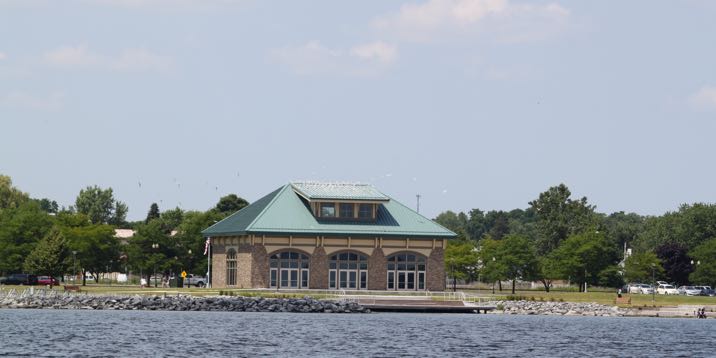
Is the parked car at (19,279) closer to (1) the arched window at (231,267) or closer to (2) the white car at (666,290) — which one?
(1) the arched window at (231,267)

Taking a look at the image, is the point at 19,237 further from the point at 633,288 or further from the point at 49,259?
the point at 633,288

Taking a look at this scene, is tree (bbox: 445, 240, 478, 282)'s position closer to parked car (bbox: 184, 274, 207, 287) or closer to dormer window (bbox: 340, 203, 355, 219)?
parked car (bbox: 184, 274, 207, 287)

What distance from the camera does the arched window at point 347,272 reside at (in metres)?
110

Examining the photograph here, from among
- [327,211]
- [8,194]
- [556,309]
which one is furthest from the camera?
[8,194]

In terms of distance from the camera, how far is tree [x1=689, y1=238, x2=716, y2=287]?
13938 cm

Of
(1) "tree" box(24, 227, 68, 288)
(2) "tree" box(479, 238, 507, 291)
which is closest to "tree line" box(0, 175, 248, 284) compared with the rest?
(1) "tree" box(24, 227, 68, 288)

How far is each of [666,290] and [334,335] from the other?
76828mm

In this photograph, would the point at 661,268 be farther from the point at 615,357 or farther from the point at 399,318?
the point at 615,357

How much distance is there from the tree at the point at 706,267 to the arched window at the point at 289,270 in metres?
50.7

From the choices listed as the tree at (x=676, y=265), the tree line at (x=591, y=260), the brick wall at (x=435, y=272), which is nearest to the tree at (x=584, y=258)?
the tree line at (x=591, y=260)

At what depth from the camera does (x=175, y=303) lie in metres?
95.6

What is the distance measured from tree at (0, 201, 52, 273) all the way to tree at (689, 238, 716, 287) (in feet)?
223

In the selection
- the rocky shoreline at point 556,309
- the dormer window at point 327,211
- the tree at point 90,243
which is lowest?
the rocky shoreline at point 556,309

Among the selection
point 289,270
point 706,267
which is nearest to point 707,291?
point 706,267
